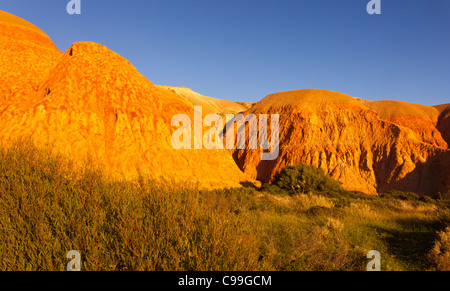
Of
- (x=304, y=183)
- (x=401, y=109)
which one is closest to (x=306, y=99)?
(x=401, y=109)

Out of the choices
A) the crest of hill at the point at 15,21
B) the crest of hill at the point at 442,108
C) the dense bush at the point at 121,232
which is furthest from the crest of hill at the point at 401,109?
the crest of hill at the point at 15,21

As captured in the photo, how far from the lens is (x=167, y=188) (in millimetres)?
4531

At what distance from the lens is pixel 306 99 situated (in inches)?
1951

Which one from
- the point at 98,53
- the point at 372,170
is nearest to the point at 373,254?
the point at 98,53

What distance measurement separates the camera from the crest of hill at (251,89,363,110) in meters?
48.0

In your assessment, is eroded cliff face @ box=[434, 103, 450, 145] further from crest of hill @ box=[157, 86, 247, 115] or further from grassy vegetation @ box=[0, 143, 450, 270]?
crest of hill @ box=[157, 86, 247, 115]

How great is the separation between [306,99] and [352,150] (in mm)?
13880

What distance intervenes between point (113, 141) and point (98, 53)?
433 inches

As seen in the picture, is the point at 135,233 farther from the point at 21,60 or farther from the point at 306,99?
the point at 306,99

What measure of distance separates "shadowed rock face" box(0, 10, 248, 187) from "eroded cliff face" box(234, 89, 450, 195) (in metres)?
16.0

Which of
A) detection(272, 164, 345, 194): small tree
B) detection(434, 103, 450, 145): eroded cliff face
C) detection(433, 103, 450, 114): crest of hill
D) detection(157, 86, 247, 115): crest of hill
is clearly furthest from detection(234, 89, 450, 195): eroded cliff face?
detection(157, 86, 247, 115): crest of hill

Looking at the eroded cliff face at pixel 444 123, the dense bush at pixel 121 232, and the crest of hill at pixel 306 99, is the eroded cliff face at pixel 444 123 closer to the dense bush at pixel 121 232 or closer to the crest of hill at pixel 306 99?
the crest of hill at pixel 306 99

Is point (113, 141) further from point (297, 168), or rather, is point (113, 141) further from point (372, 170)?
point (372, 170)

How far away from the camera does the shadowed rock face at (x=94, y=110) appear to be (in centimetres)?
2045
